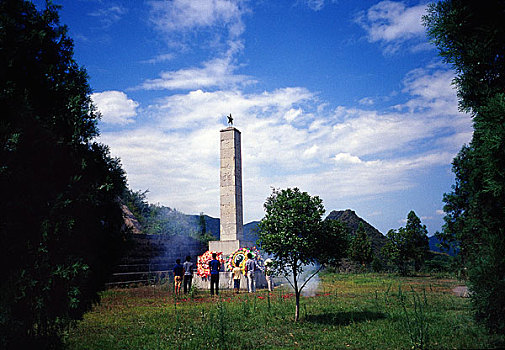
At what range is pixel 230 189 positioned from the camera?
21.5m

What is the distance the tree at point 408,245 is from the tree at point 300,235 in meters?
19.7

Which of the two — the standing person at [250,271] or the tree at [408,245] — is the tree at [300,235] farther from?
the tree at [408,245]

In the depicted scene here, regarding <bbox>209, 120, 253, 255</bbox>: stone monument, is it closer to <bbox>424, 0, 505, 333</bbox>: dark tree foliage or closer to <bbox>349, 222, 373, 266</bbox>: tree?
<bbox>349, 222, 373, 266</bbox>: tree

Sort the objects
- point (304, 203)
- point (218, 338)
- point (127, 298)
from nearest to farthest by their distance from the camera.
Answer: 1. point (218, 338)
2. point (304, 203)
3. point (127, 298)

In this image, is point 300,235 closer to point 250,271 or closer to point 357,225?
point 250,271

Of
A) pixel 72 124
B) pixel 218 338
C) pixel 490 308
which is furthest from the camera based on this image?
pixel 218 338

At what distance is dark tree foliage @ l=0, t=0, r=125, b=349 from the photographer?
447 centimetres

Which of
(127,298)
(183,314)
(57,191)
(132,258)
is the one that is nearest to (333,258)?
(183,314)

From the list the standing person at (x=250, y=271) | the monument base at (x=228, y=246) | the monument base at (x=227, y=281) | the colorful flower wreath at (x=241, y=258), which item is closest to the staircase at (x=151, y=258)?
the monument base at (x=227, y=281)

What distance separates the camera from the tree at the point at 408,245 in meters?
27.0

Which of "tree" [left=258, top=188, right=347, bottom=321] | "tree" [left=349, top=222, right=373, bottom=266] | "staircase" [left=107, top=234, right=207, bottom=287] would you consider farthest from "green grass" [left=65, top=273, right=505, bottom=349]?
"tree" [left=349, top=222, right=373, bottom=266]

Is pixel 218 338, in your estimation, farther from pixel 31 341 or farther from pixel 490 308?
pixel 490 308

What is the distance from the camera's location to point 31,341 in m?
4.66

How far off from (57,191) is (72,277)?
123 cm
